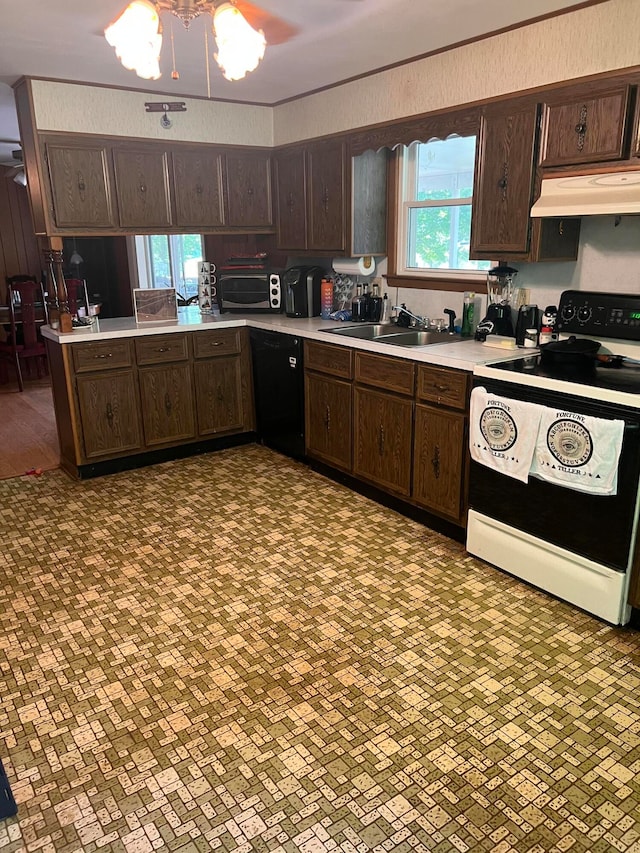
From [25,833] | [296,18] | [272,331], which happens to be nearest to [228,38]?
[296,18]

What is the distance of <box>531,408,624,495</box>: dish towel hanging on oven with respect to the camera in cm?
244

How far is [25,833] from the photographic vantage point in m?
1.73

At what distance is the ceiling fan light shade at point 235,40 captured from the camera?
91.2 inches

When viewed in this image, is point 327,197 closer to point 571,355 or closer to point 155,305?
point 155,305

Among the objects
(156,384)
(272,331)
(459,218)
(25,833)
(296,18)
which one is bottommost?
(25,833)

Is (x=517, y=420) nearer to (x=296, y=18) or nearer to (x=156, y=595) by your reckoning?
(x=156, y=595)

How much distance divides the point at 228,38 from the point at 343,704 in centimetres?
242

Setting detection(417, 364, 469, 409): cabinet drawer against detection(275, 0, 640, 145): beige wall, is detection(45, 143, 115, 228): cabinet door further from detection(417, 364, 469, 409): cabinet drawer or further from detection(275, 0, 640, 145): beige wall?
detection(417, 364, 469, 409): cabinet drawer

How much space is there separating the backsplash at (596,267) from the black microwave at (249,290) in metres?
1.99

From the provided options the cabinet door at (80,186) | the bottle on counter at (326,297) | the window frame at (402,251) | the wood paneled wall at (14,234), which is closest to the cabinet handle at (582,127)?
the window frame at (402,251)

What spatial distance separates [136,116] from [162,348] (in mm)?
1593

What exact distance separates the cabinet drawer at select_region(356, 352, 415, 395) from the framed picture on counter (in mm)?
1654

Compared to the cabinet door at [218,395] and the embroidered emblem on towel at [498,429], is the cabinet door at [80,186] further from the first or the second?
the embroidered emblem on towel at [498,429]

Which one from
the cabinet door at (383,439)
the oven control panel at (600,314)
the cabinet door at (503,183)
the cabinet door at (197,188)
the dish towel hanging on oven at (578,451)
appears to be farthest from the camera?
the cabinet door at (197,188)
